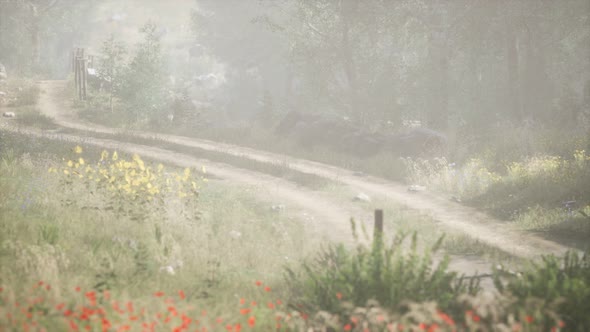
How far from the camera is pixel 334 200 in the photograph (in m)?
15.1

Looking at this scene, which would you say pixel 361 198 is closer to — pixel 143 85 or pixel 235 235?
pixel 235 235

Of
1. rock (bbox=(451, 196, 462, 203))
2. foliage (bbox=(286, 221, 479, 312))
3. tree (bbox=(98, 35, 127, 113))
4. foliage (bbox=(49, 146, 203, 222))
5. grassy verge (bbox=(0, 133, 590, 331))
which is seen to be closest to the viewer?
grassy verge (bbox=(0, 133, 590, 331))

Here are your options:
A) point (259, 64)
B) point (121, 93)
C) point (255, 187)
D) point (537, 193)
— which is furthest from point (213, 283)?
point (259, 64)

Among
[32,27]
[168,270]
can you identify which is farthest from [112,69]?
[168,270]

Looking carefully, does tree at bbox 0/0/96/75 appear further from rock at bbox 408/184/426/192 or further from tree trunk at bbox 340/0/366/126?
rock at bbox 408/184/426/192

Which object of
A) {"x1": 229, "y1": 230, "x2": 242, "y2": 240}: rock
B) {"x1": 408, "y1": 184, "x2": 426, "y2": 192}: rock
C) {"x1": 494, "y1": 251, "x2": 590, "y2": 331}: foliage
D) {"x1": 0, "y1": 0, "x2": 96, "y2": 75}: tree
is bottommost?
{"x1": 229, "y1": 230, "x2": 242, "y2": 240}: rock

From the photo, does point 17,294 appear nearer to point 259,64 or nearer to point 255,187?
point 255,187

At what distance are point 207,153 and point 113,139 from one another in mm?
4449

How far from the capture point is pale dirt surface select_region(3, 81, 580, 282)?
37.5 feet

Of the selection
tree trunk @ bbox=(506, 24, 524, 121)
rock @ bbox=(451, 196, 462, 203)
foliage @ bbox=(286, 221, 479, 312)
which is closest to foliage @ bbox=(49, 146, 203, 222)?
foliage @ bbox=(286, 221, 479, 312)

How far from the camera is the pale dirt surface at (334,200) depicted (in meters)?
11.4

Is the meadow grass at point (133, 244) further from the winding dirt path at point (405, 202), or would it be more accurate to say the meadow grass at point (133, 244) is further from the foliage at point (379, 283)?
the winding dirt path at point (405, 202)

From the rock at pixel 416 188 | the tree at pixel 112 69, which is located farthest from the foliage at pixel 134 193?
the tree at pixel 112 69

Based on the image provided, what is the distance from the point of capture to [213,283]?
24.9 feet
